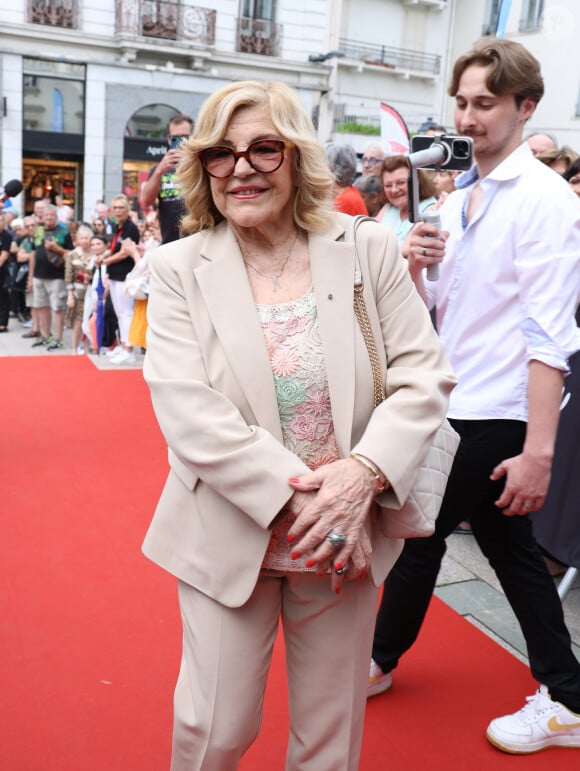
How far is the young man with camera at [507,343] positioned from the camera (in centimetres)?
219

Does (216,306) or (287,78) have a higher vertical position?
(287,78)

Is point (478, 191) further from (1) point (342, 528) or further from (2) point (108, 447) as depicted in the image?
(2) point (108, 447)

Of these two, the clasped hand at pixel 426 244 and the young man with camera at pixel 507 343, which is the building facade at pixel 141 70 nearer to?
the young man with camera at pixel 507 343

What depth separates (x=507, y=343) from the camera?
90.7 inches

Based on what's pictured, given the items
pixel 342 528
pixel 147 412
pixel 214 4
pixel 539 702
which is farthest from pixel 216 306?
pixel 214 4

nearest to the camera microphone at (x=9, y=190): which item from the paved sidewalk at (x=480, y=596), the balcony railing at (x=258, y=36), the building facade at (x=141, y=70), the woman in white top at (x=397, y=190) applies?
the woman in white top at (x=397, y=190)

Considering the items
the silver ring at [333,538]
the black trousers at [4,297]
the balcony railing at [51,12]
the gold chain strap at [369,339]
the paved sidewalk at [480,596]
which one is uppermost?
the balcony railing at [51,12]

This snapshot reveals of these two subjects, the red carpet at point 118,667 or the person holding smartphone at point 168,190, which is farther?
the person holding smartphone at point 168,190

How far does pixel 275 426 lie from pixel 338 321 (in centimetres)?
27

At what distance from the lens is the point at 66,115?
70.2 feet

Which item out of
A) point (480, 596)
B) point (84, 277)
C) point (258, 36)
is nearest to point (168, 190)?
point (480, 596)

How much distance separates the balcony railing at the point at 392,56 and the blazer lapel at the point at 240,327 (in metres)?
24.9

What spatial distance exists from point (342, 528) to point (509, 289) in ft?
3.20

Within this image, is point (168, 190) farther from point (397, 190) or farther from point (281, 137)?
point (281, 137)
